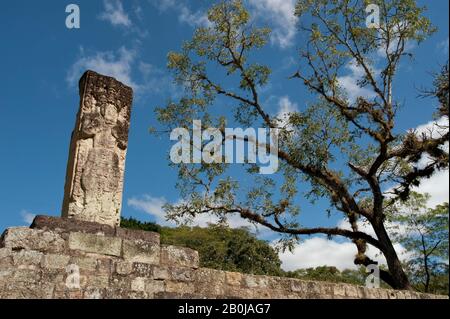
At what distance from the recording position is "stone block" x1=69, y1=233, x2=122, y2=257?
16.1 feet

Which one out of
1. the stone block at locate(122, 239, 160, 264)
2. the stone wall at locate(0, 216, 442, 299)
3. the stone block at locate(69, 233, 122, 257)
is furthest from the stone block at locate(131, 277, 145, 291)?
the stone block at locate(69, 233, 122, 257)

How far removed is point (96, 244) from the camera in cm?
499

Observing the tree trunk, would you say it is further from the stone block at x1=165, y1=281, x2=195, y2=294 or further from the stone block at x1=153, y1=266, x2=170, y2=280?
the stone block at x1=153, y1=266, x2=170, y2=280

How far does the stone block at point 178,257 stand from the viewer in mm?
5359

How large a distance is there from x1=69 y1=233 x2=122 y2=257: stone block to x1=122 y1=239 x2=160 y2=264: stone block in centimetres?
8

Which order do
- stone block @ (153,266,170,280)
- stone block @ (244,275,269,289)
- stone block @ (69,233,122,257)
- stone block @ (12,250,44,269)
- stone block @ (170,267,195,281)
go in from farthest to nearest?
stone block @ (244,275,269,289)
stone block @ (170,267,195,281)
stone block @ (153,266,170,280)
stone block @ (69,233,122,257)
stone block @ (12,250,44,269)

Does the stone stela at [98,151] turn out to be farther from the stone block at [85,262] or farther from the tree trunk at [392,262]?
the tree trunk at [392,262]

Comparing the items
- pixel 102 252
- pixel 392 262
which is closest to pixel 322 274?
pixel 392 262

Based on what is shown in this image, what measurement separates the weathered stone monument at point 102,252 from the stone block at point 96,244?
1 cm

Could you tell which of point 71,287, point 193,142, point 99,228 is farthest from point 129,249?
point 193,142

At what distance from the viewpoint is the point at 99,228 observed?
204 inches

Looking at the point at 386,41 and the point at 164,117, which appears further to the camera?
the point at 164,117
